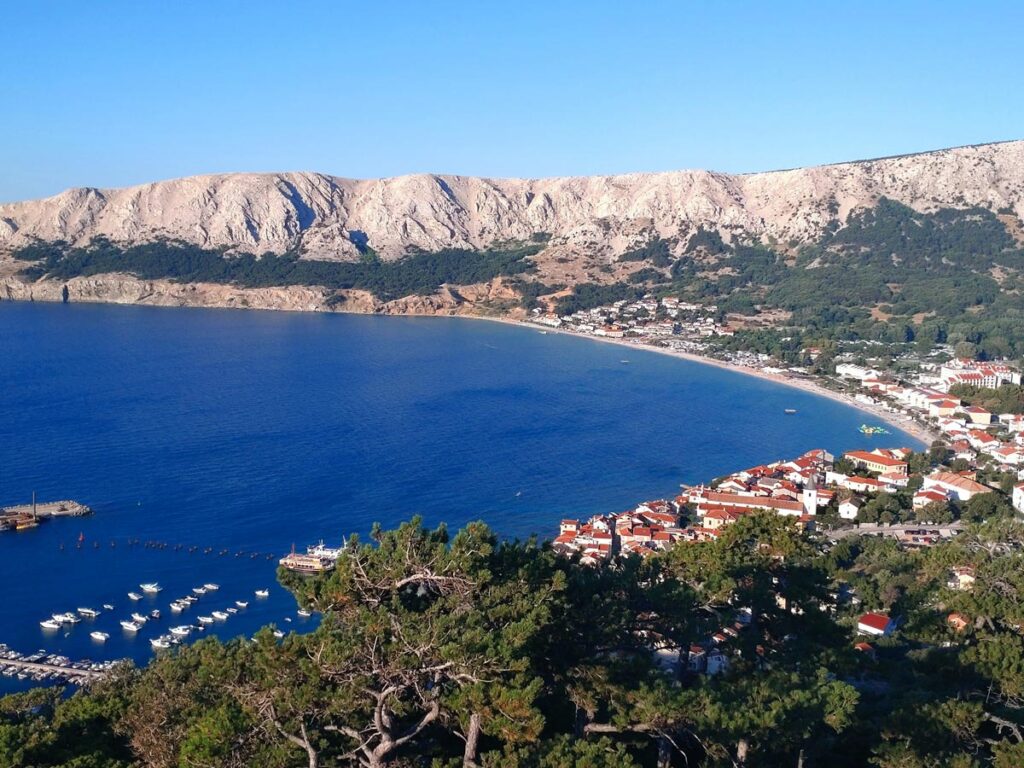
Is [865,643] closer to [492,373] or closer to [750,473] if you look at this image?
[750,473]

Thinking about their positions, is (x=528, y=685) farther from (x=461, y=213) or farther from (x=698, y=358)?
(x=461, y=213)

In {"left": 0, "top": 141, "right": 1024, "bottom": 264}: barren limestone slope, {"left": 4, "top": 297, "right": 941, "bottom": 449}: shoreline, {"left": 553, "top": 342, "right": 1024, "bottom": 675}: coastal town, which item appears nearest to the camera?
{"left": 553, "top": 342, "right": 1024, "bottom": 675}: coastal town

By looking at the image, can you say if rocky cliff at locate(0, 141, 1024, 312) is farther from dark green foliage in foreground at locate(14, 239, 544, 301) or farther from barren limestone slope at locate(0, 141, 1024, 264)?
dark green foliage in foreground at locate(14, 239, 544, 301)

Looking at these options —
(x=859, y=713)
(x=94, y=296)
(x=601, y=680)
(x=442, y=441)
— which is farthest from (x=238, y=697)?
(x=94, y=296)

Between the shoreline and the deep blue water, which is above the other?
the shoreline

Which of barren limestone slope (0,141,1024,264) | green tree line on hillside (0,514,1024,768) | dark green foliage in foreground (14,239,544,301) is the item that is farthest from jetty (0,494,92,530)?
barren limestone slope (0,141,1024,264)

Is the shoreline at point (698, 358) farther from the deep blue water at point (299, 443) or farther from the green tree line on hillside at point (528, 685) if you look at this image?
the green tree line on hillside at point (528, 685)

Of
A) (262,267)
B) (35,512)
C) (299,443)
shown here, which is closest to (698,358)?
(299,443)
